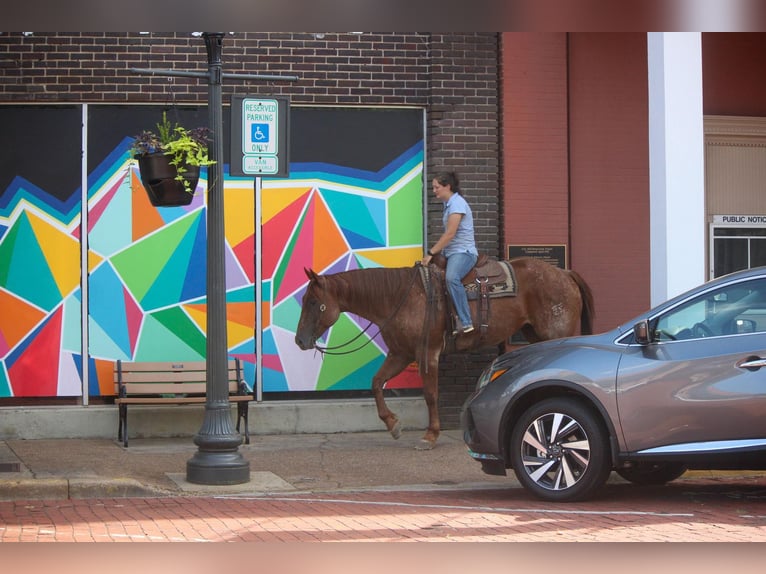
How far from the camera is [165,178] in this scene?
34.0 feet

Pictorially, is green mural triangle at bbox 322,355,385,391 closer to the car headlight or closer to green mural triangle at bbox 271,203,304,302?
green mural triangle at bbox 271,203,304,302

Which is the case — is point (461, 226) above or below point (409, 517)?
above

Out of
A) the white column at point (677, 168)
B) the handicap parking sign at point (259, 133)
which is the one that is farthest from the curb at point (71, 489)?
the white column at point (677, 168)

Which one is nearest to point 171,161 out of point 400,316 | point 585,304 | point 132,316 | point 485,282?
A: point 400,316

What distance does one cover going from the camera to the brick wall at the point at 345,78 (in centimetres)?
1348

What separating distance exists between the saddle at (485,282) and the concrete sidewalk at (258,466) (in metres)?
1.53

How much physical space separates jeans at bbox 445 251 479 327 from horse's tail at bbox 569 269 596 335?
58.2 inches

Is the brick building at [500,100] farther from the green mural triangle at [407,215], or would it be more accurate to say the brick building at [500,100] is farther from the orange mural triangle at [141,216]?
the orange mural triangle at [141,216]

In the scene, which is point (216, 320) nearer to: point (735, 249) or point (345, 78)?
point (345, 78)

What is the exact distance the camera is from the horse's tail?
43.3 ft

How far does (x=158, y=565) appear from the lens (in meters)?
6.73

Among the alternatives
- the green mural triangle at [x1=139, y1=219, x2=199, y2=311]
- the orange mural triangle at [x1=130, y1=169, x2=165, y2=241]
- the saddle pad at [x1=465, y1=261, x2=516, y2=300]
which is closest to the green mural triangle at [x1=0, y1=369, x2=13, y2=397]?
the green mural triangle at [x1=139, y1=219, x2=199, y2=311]

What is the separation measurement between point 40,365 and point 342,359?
11.4 ft
